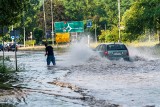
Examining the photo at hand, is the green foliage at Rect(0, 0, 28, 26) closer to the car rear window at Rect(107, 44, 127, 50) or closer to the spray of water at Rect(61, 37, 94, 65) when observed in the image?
the car rear window at Rect(107, 44, 127, 50)

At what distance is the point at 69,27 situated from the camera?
8075cm

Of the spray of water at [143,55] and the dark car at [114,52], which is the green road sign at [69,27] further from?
the dark car at [114,52]

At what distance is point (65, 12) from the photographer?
123 meters

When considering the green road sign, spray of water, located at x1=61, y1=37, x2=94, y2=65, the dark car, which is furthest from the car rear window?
the green road sign

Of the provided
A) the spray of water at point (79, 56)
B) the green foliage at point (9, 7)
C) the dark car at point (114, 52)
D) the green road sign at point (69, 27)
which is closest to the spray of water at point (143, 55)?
the dark car at point (114, 52)

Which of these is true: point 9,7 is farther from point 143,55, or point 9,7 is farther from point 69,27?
point 69,27

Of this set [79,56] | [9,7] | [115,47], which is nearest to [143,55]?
[79,56]

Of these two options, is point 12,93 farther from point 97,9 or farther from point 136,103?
point 97,9

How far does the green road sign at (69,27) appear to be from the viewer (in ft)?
263

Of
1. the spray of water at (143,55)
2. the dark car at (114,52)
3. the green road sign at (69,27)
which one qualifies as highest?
the green road sign at (69,27)

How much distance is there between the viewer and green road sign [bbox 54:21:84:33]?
80.2 m

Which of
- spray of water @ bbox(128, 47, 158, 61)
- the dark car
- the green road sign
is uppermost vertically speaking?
the green road sign

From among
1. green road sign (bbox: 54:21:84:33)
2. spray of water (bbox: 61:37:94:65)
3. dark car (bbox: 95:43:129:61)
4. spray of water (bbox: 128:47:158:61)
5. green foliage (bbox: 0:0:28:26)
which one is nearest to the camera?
green foliage (bbox: 0:0:28:26)

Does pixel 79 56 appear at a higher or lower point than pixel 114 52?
lower
